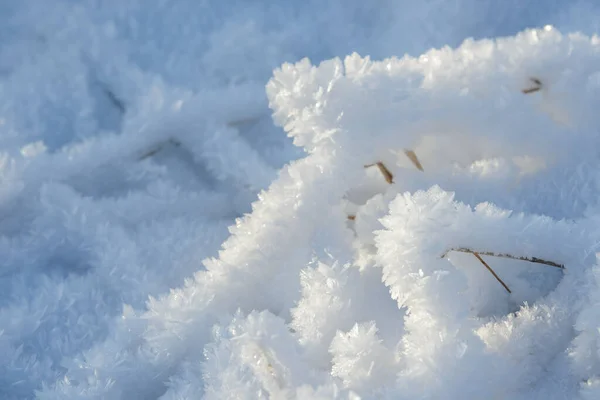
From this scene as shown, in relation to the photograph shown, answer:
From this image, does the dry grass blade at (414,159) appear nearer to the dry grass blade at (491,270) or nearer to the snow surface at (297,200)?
the snow surface at (297,200)

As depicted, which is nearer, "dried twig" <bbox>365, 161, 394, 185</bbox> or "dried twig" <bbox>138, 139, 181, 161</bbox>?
"dried twig" <bbox>365, 161, 394, 185</bbox>

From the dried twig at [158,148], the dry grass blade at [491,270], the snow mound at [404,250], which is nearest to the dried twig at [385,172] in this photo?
the snow mound at [404,250]

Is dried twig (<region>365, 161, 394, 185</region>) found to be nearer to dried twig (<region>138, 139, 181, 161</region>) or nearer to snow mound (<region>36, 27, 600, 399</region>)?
snow mound (<region>36, 27, 600, 399</region>)

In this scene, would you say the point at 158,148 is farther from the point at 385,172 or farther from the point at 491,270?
the point at 491,270

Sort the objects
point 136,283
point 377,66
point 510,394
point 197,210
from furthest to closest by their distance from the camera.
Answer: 1. point 197,210
2. point 136,283
3. point 377,66
4. point 510,394

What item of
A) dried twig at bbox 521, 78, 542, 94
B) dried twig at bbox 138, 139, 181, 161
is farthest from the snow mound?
dried twig at bbox 138, 139, 181, 161

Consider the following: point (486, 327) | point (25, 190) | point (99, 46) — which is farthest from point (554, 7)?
point (25, 190)

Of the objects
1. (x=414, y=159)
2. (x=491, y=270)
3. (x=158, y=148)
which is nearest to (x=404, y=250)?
(x=491, y=270)

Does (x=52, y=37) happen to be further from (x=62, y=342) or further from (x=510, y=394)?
(x=510, y=394)
